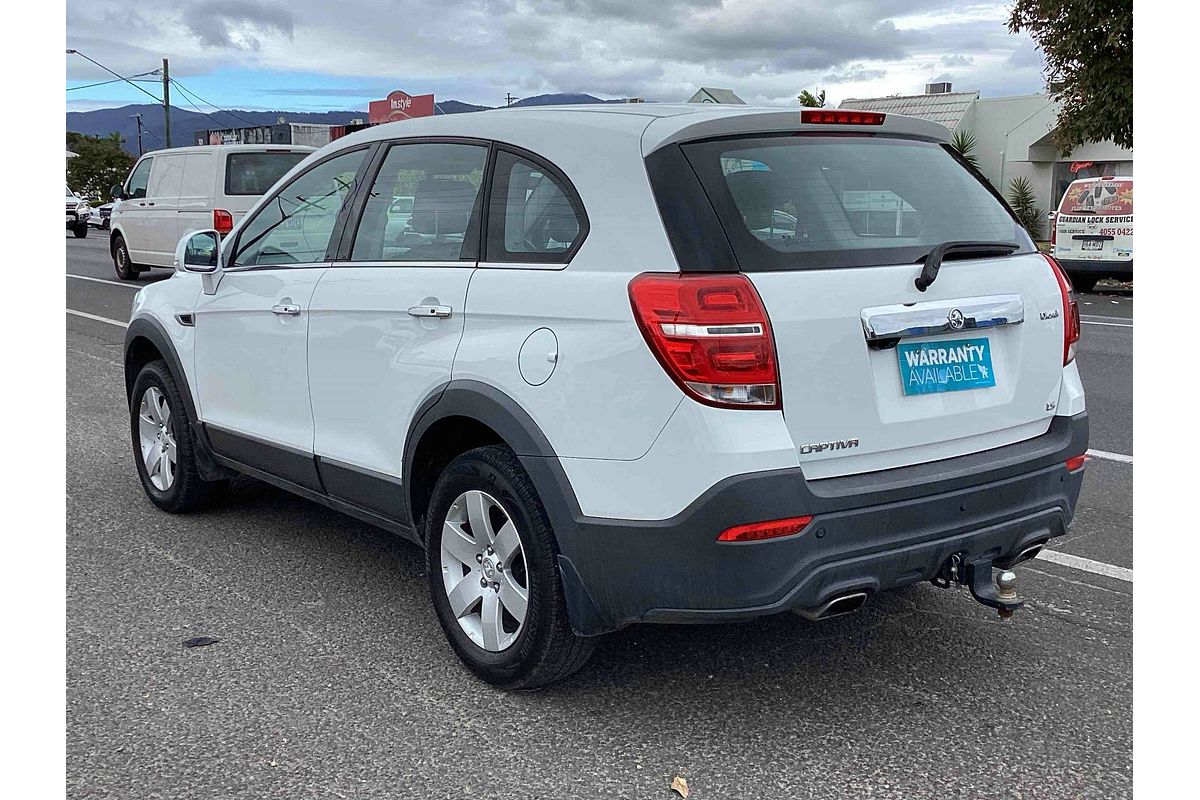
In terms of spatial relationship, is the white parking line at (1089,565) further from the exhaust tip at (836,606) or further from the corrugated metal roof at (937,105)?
the corrugated metal roof at (937,105)

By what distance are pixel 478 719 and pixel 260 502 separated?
110 inches

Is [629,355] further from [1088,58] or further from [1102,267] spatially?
[1088,58]

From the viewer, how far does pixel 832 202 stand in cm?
337

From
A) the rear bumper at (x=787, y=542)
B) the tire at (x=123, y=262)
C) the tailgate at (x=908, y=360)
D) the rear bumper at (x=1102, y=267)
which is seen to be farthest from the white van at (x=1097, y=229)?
the rear bumper at (x=787, y=542)

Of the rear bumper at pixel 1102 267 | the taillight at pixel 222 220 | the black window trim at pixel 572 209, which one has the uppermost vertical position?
the taillight at pixel 222 220

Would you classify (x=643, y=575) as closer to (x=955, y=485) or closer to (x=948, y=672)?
(x=955, y=485)

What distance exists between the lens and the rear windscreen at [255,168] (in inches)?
640

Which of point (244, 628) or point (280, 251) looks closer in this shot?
point (244, 628)

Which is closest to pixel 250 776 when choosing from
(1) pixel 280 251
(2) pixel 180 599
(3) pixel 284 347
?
(2) pixel 180 599

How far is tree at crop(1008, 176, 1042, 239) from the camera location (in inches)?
1282

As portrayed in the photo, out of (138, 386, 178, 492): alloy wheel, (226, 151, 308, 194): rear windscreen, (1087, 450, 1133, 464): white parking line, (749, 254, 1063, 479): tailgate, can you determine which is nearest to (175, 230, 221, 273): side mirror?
(138, 386, 178, 492): alloy wheel

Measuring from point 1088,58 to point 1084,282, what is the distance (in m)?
3.54

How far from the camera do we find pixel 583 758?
10.7 ft

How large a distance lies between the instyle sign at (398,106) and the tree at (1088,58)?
44599mm
